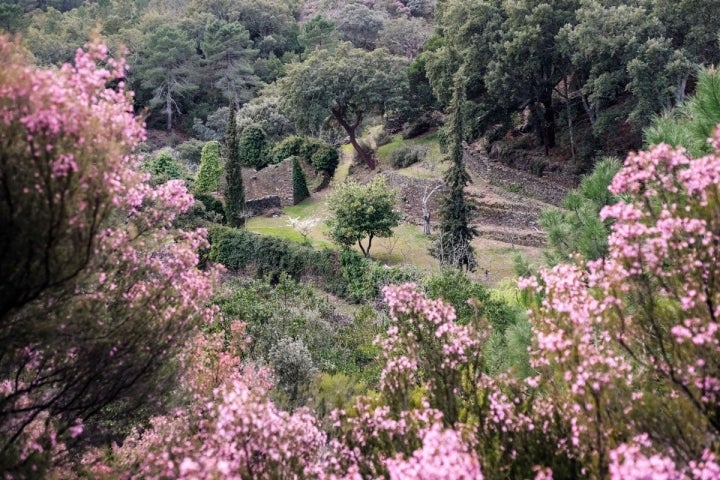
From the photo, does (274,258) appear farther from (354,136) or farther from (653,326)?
(653,326)

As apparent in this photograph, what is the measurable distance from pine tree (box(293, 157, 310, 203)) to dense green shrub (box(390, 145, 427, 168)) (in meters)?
4.99

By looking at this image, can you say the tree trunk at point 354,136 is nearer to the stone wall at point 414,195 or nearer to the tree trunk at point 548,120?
the stone wall at point 414,195

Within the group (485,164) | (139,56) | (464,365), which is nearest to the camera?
(464,365)

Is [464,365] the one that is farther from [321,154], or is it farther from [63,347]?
[321,154]

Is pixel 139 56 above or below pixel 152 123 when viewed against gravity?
above

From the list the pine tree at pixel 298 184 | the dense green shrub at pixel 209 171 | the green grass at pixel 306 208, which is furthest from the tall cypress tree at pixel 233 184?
the pine tree at pixel 298 184

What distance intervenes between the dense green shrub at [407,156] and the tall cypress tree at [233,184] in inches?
380

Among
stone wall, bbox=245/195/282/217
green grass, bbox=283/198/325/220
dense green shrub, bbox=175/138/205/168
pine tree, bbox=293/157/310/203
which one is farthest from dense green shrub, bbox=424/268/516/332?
dense green shrub, bbox=175/138/205/168

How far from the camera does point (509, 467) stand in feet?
13.6

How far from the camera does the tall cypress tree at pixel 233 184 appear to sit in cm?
2555

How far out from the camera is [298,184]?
30.9 metres

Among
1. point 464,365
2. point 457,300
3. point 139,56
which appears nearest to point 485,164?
point 457,300

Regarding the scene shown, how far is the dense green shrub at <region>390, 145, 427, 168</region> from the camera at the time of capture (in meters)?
31.6

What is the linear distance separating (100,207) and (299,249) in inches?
701
